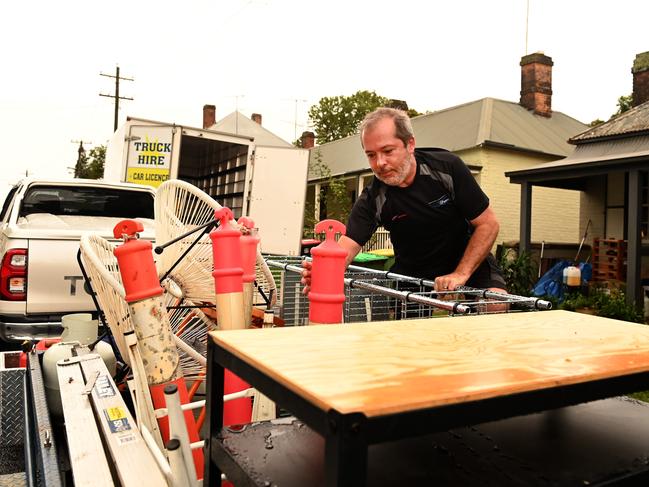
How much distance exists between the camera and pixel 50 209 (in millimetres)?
6688

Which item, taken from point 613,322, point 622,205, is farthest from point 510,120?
point 613,322

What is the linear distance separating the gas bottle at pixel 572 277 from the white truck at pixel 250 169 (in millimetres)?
6146

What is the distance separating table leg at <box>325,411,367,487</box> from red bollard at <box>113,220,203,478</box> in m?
1.10

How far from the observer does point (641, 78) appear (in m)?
16.7

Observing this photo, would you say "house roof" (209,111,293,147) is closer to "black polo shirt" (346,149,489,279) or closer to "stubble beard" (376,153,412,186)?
"black polo shirt" (346,149,489,279)

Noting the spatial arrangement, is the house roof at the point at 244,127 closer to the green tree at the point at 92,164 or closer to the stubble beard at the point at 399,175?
the green tree at the point at 92,164

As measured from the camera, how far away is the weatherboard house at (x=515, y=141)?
1831 centimetres

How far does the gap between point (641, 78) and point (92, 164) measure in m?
46.7

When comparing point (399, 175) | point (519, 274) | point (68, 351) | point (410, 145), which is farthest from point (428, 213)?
point (519, 274)

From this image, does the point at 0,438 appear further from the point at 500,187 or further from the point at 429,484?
the point at 500,187

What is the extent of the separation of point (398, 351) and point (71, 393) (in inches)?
58.2

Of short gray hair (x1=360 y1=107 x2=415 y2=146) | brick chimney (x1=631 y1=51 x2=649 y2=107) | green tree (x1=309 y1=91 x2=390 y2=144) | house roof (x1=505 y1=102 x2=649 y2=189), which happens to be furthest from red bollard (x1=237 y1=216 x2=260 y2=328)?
green tree (x1=309 y1=91 x2=390 y2=144)

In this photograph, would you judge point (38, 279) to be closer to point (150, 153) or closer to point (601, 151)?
point (150, 153)

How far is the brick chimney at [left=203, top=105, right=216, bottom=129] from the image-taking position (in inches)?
1622
